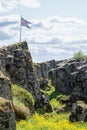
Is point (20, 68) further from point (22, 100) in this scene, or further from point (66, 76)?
point (66, 76)

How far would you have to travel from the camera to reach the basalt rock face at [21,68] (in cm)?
5528

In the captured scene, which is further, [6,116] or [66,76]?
[66,76]

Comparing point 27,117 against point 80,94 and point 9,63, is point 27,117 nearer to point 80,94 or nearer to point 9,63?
point 9,63

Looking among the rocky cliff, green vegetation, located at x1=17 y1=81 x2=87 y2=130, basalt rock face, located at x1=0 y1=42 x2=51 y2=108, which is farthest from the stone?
basalt rock face, located at x1=0 y1=42 x2=51 y2=108

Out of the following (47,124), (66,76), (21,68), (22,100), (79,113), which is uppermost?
(47,124)

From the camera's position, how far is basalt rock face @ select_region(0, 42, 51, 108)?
5528 cm

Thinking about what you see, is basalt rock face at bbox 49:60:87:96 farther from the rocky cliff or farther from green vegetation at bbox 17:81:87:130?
green vegetation at bbox 17:81:87:130

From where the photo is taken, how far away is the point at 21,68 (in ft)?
189

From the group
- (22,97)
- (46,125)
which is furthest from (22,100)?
(46,125)

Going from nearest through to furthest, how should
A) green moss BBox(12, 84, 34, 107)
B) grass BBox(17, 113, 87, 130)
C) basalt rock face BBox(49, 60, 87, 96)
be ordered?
grass BBox(17, 113, 87, 130) < green moss BBox(12, 84, 34, 107) < basalt rock face BBox(49, 60, 87, 96)

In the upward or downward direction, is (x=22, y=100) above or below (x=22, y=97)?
below

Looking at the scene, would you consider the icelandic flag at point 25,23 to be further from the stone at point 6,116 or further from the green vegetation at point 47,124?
the stone at point 6,116

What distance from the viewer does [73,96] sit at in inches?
3108

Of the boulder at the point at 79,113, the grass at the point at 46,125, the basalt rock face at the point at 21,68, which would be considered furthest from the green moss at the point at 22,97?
the boulder at the point at 79,113
